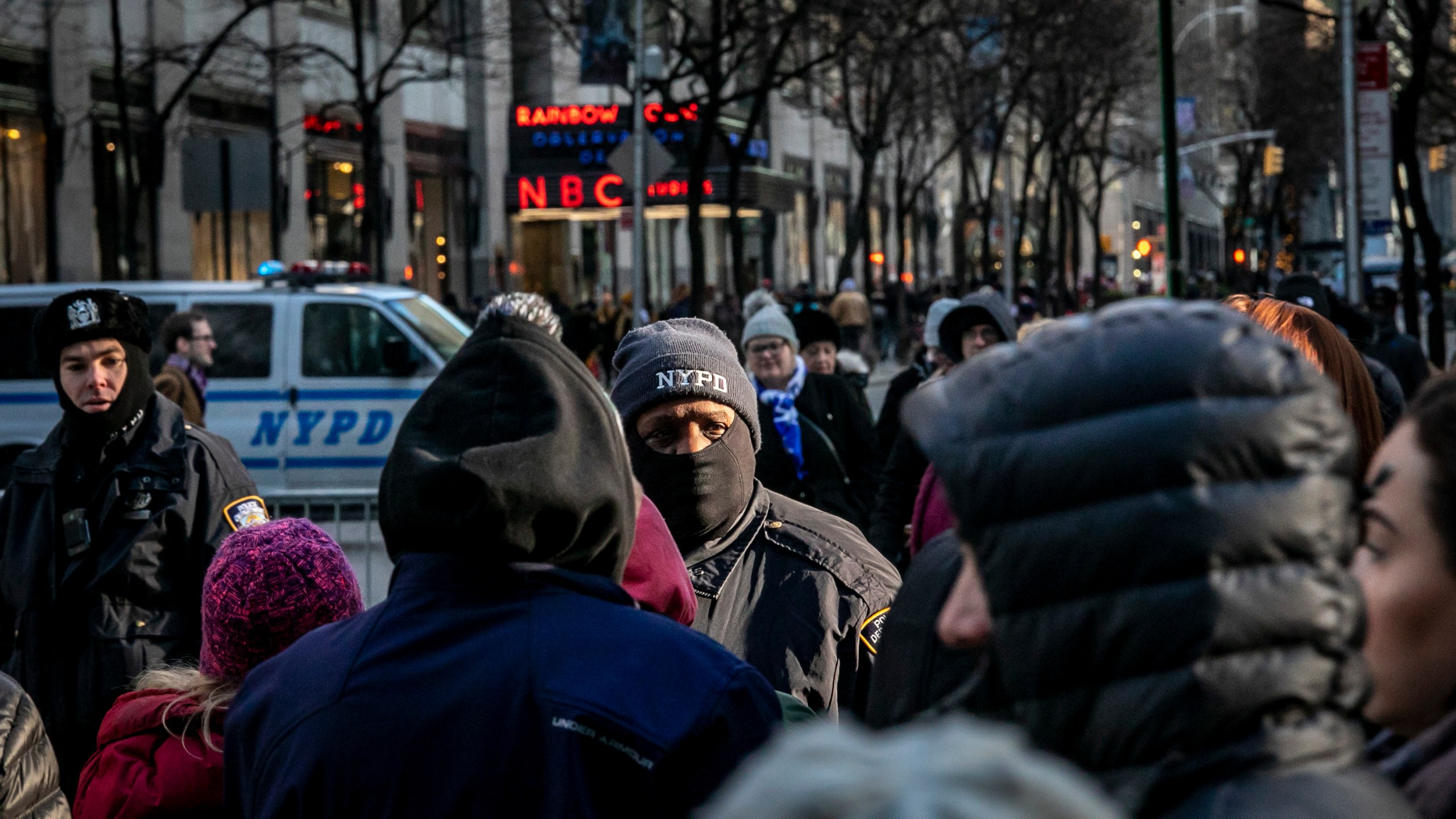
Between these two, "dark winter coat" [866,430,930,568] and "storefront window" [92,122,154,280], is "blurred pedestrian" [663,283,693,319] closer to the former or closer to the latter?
"storefront window" [92,122,154,280]

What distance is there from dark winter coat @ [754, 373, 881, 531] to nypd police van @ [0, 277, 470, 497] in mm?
6981

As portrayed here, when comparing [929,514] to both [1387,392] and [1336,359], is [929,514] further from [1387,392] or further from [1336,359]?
[1387,392]

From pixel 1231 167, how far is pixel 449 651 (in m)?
121

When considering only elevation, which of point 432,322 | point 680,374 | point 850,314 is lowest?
point 680,374

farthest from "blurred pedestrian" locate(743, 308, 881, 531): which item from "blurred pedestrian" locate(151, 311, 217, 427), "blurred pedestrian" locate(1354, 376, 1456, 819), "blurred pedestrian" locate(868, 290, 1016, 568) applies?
"blurred pedestrian" locate(1354, 376, 1456, 819)

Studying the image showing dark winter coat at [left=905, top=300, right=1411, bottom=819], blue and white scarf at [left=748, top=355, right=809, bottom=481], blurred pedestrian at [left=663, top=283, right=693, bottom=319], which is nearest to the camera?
dark winter coat at [left=905, top=300, right=1411, bottom=819]

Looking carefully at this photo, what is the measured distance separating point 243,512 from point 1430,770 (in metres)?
4.04

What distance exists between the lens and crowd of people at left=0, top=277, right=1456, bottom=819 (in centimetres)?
133

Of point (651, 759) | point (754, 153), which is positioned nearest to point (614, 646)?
point (651, 759)

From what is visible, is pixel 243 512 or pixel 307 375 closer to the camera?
pixel 243 512

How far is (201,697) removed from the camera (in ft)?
10.9

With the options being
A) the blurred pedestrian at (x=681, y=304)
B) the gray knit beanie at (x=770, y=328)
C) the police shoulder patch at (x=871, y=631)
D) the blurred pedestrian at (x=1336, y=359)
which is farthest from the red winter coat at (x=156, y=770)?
the blurred pedestrian at (x=681, y=304)

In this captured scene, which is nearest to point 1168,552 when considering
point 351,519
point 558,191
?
point 351,519

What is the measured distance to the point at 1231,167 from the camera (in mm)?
117188
